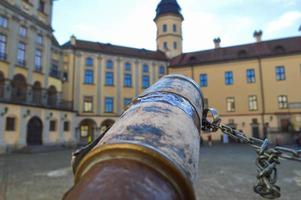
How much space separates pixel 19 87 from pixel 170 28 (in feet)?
98.6

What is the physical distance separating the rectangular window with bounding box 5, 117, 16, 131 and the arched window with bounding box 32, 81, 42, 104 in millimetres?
3919

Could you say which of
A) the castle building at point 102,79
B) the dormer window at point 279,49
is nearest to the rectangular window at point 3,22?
the castle building at point 102,79

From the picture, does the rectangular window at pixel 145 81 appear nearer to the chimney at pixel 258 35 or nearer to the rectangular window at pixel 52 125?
the rectangular window at pixel 52 125

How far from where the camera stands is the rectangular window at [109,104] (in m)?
36.6

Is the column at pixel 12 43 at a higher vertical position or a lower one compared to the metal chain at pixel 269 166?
higher

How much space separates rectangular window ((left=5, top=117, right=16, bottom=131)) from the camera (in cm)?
2194

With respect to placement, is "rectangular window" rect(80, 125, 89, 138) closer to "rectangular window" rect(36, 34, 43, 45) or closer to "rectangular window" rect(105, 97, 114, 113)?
"rectangular window" rect(105, 97, 114, 113)

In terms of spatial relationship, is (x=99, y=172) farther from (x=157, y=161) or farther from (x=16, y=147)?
(x=16, y=147)

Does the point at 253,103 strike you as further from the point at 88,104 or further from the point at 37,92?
the point at 37,92

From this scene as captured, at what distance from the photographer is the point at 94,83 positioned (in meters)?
36.5

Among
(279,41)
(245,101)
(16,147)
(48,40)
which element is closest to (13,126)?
(16,147)

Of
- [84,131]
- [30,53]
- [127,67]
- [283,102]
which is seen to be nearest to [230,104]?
[283,102]

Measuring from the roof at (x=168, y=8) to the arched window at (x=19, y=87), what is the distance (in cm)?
3051

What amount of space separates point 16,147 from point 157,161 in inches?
962
